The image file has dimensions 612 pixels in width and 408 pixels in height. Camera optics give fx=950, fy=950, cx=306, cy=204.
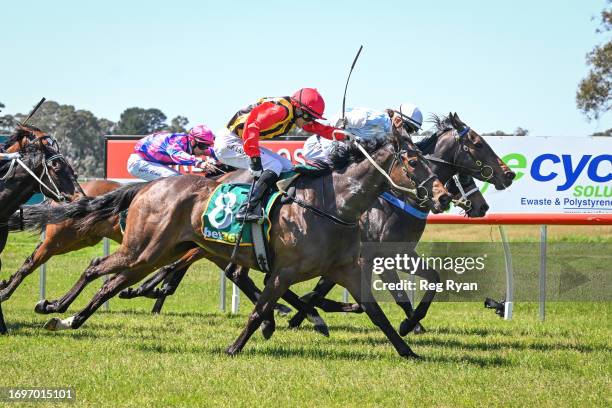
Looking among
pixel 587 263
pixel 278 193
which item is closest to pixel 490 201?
pixel 587 263

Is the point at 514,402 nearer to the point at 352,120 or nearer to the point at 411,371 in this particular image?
the point at 411,371

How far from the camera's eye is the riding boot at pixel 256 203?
757cm

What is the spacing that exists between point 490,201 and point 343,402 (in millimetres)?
6637

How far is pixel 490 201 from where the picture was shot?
11906 millimetres

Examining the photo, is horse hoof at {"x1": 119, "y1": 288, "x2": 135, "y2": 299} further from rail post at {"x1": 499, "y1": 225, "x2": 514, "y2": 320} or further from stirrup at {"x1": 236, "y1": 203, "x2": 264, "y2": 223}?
rail post at {"x1": 499, "y1": 225, "x2": 514, "y2": 320}

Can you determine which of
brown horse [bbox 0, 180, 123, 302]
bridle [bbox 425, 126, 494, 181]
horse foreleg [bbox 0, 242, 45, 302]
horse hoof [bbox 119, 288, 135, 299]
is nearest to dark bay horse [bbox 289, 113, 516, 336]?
bridle [bbox 425, 126, 494, 181]

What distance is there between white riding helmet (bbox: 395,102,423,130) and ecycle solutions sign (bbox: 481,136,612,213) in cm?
247

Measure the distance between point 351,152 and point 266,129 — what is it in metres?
0.73

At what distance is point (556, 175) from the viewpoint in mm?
11797

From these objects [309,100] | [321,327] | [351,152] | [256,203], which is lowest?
[321,327]

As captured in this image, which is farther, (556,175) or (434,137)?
(556,175)

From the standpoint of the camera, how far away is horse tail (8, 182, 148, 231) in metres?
8.52

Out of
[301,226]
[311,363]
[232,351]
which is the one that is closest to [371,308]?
[311,363]

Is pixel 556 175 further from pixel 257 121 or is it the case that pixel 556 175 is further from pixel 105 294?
pixel 105 294
